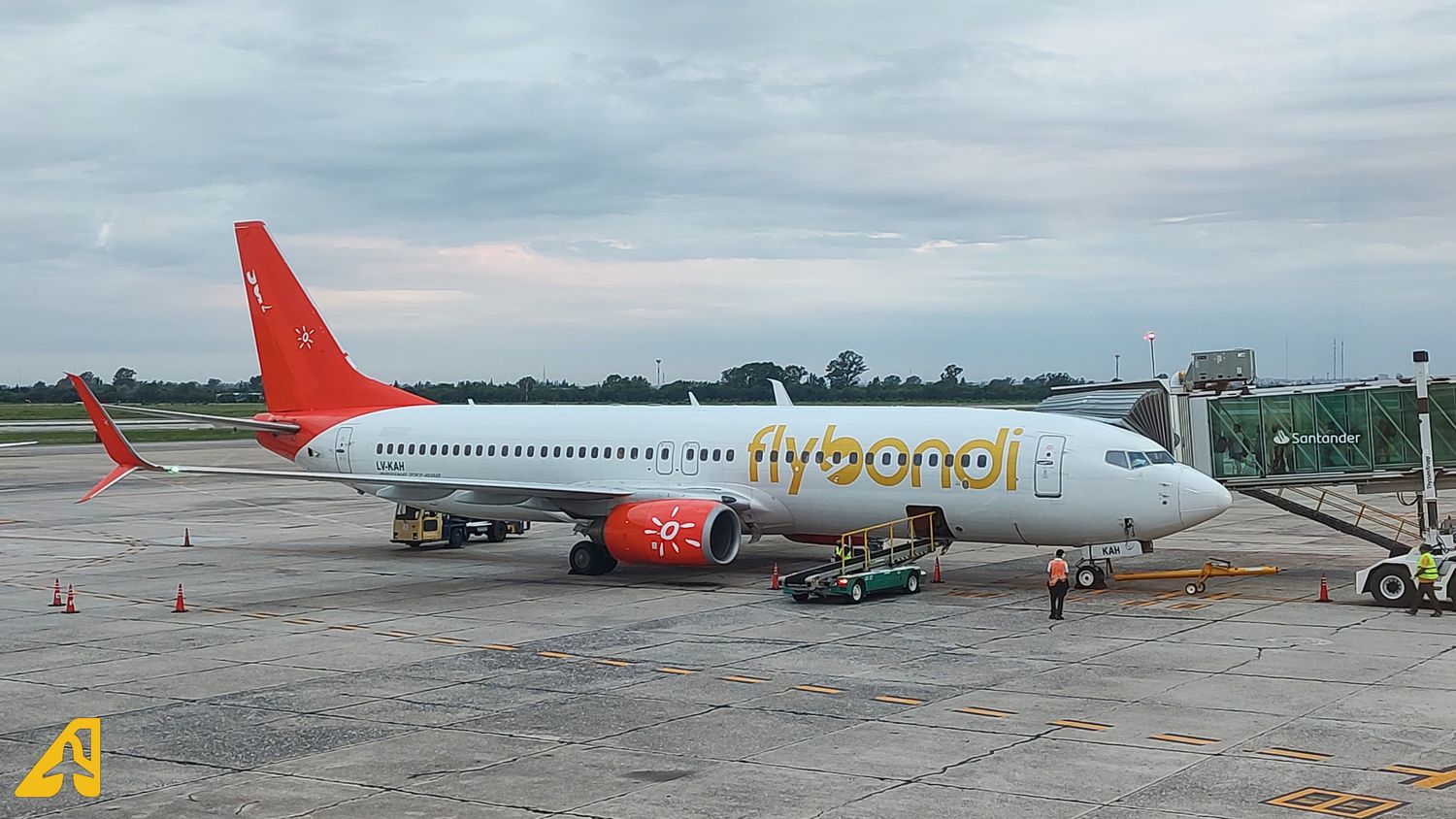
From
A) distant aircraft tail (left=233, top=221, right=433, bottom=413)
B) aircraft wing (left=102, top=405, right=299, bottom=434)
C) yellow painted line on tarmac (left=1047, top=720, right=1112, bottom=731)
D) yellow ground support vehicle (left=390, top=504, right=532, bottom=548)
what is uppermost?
distant aircraft tail (left=233, top=221, right=433, bottom=413)

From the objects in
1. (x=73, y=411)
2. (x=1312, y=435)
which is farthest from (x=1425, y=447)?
(x=73, y=411)

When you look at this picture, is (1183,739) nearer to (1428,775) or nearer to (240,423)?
(1428,775)

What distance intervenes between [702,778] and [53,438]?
9435cm

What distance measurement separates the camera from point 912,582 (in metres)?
28.5

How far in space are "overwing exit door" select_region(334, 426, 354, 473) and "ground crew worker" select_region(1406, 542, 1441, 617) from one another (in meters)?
25.4

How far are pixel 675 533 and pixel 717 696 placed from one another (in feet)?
35.2

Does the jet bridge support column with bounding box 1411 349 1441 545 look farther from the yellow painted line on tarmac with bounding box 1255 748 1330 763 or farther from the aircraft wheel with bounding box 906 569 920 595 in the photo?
the yellow painted line on tarmac with bounding box 1255 748 1330 763

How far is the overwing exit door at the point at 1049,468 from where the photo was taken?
2797 cm

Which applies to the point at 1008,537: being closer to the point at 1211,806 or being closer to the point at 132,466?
the point at 1211,806

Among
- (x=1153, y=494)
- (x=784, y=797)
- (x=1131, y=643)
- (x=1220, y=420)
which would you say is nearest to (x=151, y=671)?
(x=784, y=797)

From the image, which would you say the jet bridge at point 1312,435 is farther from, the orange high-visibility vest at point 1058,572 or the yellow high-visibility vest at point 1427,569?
the orange high-visibility vest at point 1058,572

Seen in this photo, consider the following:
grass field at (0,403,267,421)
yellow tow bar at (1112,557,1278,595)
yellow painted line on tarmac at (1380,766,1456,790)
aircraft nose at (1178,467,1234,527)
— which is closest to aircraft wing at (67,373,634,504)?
yellow tow bar at (1112,557,1278,595)

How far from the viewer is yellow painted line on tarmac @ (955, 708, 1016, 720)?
17450 mm

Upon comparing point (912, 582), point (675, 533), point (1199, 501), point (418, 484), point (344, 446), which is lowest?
point (912, 582)
